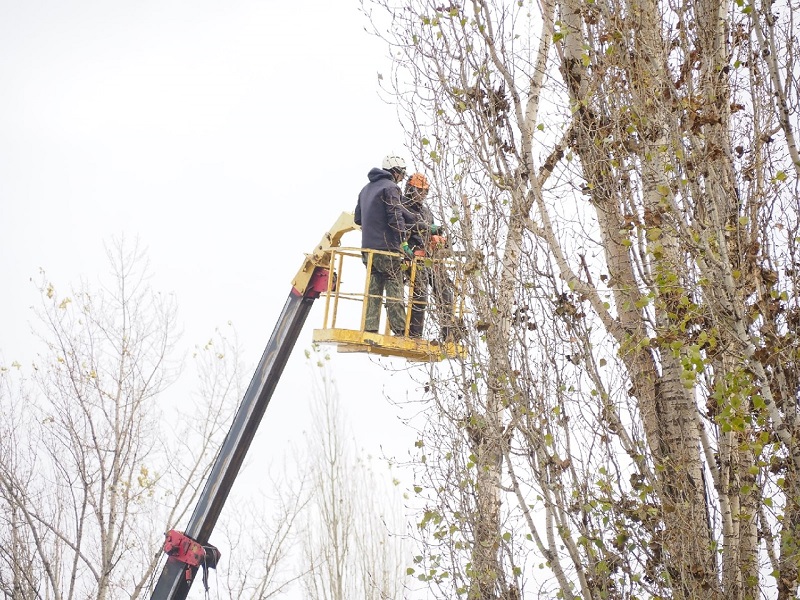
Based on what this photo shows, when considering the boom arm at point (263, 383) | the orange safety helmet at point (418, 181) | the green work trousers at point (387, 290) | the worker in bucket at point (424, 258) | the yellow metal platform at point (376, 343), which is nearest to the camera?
the worker in bucket at point (424, 258)

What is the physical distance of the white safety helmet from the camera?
7449 mm

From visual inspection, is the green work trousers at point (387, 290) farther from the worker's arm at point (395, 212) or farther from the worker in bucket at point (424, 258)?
the worker's arm at point (395, 212)

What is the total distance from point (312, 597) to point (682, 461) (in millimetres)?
9828

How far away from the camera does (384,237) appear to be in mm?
7246

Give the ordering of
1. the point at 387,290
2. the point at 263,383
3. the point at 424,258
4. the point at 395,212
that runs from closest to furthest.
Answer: the point at 424,258 → the point at 395,212 → the point at 387,290 → the point at 263,383

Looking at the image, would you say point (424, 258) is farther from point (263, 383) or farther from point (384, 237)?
point (263, 383)

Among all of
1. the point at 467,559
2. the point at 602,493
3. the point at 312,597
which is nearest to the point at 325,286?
the point at 467,559

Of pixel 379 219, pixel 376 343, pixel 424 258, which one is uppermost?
pixel 379 219

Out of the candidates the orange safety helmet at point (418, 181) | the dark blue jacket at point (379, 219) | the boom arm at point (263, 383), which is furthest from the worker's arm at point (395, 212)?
the boom arm at point (263, 383)

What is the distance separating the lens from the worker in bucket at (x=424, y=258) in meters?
6.26

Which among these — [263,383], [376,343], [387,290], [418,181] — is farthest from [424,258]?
[263,383]

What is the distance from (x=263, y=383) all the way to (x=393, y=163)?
2.08 meters

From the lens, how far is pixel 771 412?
14.6 feet

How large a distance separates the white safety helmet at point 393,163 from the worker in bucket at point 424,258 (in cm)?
51
